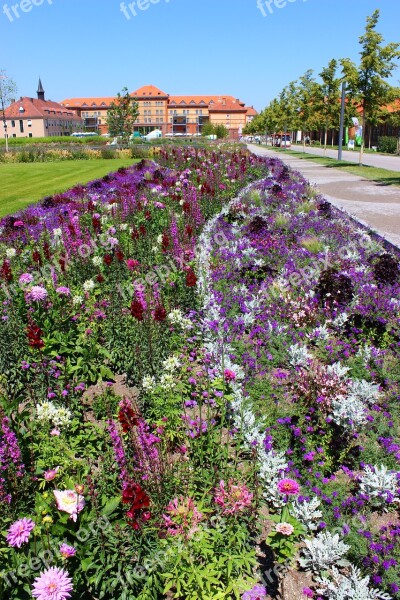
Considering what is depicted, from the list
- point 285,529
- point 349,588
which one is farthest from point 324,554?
point 285,529

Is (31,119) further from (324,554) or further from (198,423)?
(324,554)

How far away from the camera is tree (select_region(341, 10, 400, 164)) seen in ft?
77.6

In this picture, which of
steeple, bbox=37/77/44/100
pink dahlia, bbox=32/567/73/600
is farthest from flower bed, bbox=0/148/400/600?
steeple, bbox=37/77/44/100

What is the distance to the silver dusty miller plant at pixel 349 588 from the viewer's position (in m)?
2.67

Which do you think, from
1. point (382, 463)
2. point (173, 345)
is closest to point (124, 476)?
point (382, 463)

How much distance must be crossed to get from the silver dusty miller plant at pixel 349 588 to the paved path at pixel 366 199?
738 centimetres

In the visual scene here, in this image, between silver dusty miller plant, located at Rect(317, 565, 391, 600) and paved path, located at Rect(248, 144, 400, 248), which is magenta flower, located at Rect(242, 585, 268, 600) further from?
paved path, located at Rect(248, 144, 400, 248)

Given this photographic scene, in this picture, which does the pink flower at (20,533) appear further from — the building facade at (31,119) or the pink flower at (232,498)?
the building facade at (31,119)

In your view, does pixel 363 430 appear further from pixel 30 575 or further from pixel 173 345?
pixel 30 575

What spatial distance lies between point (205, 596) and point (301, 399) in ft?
6.96

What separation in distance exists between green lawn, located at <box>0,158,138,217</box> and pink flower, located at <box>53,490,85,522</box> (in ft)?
39.5

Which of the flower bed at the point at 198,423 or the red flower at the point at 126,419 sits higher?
the red flower at the point at 126,419

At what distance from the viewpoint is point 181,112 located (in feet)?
479

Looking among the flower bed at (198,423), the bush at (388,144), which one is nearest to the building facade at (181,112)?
the bush at (388,144)
